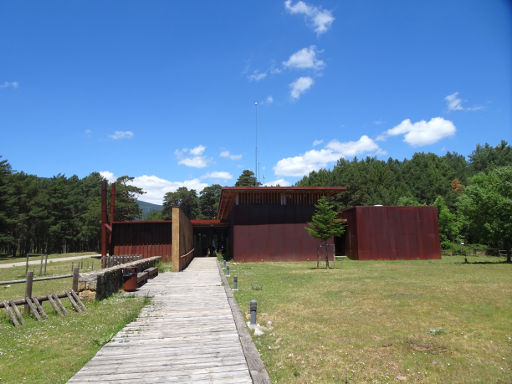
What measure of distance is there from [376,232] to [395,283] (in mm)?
15702

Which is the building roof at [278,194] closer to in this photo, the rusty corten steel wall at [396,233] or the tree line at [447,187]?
the rusty corten steel wall at [396,233]

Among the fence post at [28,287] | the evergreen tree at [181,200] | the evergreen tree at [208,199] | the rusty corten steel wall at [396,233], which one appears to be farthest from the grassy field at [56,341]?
the evergreen tree at [208,199]

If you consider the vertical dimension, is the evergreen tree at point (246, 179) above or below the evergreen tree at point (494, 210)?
above

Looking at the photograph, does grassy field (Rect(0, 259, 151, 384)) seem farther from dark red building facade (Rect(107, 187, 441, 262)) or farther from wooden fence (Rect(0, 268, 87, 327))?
dark red building facade (Rect(107, 187, 441, 262))

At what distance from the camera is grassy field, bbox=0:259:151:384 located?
485 centimetres

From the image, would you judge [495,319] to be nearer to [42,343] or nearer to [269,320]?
[269,320]

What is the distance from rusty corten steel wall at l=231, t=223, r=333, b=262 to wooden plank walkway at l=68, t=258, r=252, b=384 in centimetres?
1832

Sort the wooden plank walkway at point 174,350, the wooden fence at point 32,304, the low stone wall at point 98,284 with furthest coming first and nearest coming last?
the low stone wall at point 98,284 < the wooden fence at point 32,304 < the wooden plank walkway at point 174,350

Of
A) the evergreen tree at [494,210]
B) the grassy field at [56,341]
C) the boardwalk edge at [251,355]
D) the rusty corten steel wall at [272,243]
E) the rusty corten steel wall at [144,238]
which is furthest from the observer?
the rusty corten steel wall at [144,238]

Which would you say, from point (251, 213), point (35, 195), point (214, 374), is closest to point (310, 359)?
point (214, 374)

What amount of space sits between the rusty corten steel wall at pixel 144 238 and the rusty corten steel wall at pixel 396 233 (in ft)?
59.5

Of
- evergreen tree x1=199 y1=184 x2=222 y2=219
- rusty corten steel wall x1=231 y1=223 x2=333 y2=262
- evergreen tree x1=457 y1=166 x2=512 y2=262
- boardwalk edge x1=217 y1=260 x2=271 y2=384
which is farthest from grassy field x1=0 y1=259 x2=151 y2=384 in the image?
evergreen tree x1=199 y1=184 x2=222 y2=219

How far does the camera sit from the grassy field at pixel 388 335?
4.89 meters

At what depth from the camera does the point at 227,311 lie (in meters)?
8.91
